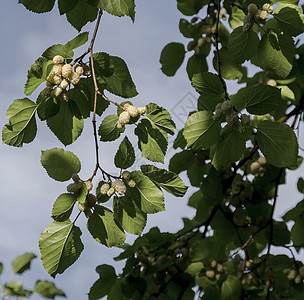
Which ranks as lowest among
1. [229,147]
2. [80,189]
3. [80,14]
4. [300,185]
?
[80,189]

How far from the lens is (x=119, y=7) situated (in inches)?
49.1

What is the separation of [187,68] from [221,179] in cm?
58

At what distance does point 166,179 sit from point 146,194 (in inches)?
2.8

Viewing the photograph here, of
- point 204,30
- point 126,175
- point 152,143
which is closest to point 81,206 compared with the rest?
point 126,175

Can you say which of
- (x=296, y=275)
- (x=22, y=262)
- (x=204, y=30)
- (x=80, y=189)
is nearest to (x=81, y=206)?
(x=80, y=189)

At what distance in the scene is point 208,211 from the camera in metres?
2.31

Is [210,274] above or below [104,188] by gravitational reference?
above

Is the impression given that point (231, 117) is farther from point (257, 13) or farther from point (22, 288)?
point (22, 288)

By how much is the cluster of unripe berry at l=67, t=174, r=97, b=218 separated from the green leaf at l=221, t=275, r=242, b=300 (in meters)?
0.84

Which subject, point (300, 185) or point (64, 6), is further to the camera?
point (300, 185)

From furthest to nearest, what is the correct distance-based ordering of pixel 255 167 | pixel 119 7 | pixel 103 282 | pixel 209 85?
1. pixel 255 167
2. pixel 103 282
3. pixel 209 85
4. pixel 119 7

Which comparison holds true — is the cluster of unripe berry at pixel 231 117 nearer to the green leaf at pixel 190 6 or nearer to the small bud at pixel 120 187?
the small bud at pixel 120 187

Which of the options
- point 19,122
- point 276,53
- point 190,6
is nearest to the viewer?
point 19,122

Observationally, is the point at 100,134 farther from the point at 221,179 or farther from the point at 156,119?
the point at 221,179
